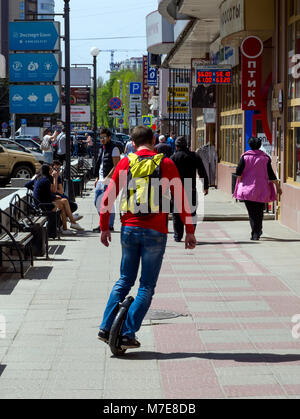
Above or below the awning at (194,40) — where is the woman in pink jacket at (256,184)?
below

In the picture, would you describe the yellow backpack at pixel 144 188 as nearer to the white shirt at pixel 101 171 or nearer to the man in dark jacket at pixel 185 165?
the man in dark jacket at pixel 185 165

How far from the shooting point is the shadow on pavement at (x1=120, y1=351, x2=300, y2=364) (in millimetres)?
6812

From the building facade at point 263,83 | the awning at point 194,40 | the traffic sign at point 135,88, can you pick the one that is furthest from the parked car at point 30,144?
the traffic sign at point 135,88

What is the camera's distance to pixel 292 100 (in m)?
17.1

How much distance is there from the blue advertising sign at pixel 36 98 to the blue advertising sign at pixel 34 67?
0.20 meters

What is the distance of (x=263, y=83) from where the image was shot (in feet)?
69.3

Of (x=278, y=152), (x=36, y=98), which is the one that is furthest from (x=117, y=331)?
(x=36, y=98)

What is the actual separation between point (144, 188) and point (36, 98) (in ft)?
43.1

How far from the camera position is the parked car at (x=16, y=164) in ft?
101

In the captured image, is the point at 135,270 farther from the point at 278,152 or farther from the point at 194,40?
the point at 194,40

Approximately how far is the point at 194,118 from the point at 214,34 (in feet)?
33.8

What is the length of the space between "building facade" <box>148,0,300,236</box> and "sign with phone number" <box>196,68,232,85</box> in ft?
0.90
